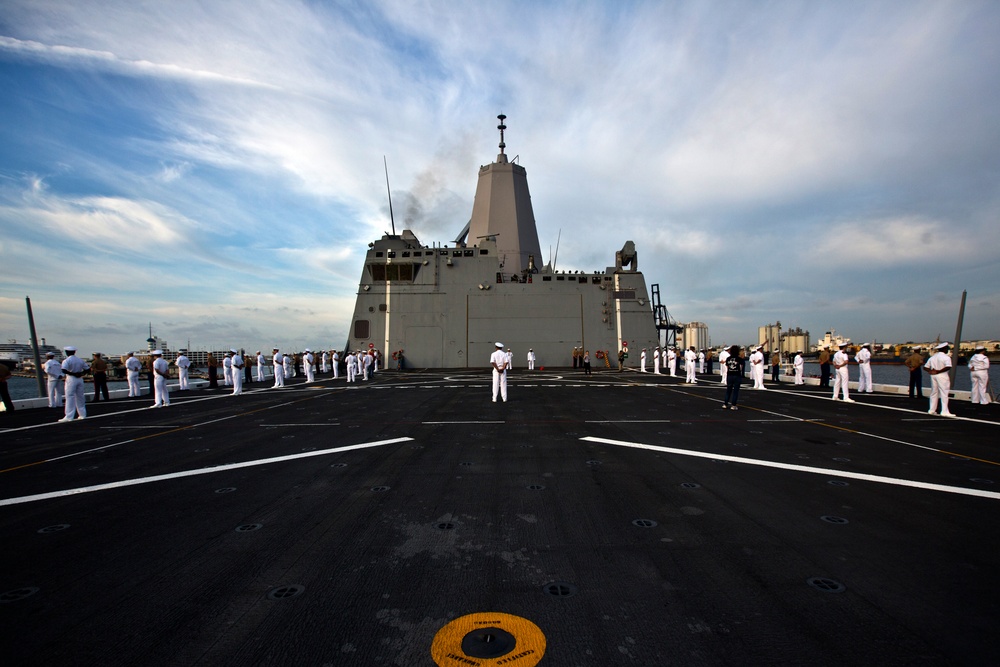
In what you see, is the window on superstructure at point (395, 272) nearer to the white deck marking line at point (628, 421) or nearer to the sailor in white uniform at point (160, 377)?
the sailor in white uniform at point (160, 377)

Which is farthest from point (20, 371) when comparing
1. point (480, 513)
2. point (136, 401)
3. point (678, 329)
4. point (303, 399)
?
point (480, 513)

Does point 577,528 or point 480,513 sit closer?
point 577,528

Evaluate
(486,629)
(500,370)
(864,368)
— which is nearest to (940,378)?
(864,368)

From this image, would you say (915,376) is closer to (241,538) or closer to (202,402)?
(241,538)

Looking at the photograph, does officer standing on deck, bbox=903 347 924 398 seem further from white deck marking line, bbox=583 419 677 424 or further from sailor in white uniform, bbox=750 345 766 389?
white deck marking line, bbox=583 419 677 424

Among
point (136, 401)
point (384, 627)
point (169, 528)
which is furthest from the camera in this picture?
point (136, 401)

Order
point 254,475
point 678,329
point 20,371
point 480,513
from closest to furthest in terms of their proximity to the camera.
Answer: point 480,513, point 254,475, point 678,329, point 20,371

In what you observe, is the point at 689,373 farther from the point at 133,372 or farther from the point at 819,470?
the point at 133,372

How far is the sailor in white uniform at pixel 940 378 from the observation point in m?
9.29

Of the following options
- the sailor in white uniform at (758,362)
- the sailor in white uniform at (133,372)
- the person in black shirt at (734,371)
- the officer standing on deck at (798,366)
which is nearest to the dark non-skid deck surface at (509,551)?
the person in black shirt at (734,371)

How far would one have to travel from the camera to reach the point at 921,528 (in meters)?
3.23

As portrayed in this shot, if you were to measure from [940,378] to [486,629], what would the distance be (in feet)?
39.1

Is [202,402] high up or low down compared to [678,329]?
down

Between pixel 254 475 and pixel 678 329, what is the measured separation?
29243mm
